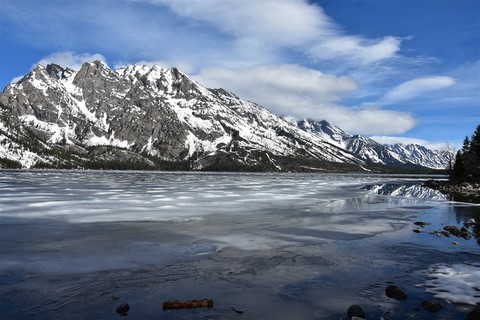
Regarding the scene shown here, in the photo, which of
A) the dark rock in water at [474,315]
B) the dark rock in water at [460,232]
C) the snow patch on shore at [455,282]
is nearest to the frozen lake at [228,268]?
the snow patch on shore at [455,282]

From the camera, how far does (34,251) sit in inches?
799

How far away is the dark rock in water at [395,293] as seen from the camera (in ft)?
47.1

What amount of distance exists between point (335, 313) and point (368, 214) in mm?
29715

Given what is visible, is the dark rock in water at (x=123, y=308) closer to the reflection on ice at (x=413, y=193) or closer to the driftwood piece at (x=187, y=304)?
the driftwood piece at (x=187, y=304)

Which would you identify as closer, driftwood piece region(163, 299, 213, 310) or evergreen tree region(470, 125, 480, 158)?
driftwood piece region(163, 299, 213, 310)

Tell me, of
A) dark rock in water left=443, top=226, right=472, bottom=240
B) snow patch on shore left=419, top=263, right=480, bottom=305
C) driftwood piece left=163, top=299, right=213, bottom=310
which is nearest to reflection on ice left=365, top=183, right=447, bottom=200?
dark rock in water left=443, top=226, right=472, bottom=240

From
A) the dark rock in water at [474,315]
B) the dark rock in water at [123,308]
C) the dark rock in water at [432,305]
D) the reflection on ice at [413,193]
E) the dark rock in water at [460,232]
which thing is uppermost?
the reflection on ice at [413,193]

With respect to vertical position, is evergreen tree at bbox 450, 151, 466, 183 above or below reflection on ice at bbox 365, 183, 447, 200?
above

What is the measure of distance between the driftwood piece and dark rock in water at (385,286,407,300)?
6.69 m

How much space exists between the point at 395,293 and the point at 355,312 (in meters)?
2.94

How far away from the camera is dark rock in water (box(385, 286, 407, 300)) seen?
565 inches

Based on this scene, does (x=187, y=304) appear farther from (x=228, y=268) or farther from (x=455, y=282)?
(x=455, y=282)

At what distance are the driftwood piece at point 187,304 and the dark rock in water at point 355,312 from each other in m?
4.54

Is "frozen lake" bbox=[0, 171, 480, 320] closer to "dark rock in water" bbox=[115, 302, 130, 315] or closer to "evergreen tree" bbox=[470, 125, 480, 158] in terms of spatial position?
"dark rock in water" bbox=[115, 302, 130, 315]
